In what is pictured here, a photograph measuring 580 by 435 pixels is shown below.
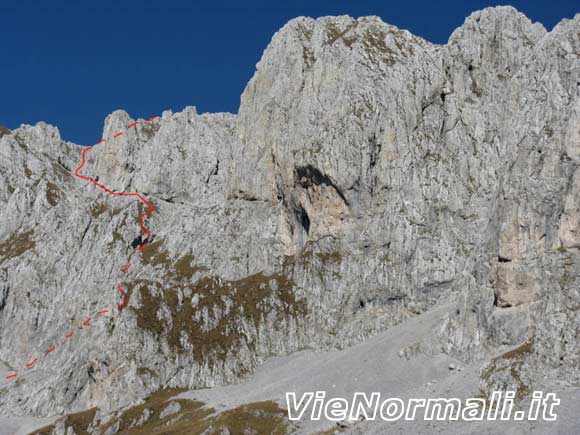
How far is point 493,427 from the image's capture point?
3054 inches

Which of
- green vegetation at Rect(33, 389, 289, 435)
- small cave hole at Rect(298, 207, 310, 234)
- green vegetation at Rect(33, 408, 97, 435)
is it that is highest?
small cave hole at Rect(298, 207, 310, 234)

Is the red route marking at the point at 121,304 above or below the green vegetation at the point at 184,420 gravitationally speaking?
above

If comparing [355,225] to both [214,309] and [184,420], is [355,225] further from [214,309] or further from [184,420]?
[184,420]

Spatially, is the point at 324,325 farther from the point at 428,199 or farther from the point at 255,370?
the point at 428,199

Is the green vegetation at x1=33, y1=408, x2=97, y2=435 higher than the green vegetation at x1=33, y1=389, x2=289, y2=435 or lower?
higher

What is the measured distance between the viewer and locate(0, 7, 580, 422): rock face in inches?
4316

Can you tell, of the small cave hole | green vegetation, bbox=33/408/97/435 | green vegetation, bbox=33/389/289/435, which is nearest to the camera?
green vegetation, bbox=33/389/289/435

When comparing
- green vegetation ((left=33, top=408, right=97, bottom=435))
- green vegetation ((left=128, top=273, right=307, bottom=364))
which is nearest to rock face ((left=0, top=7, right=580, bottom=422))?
green vegetation ((left=128, top=273, right=307, bottom=364))

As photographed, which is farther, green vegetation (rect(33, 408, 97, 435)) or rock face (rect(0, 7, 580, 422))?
green vegetation (rect(33, 408, 97, 435))

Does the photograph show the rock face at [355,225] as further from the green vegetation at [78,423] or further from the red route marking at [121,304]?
the green vegetation at [78,423]

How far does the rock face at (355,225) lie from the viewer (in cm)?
10962

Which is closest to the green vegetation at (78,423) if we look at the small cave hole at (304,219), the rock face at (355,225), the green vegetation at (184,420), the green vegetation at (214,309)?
the green vegetation at (184,420)

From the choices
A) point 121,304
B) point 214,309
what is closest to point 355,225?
point 214,309

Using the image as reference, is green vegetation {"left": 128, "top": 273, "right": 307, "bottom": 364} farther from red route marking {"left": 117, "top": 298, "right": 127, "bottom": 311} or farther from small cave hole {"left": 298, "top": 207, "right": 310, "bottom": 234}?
small cave hole {"left": 298, "top": 207, "right": 310, "bottom": 234}
